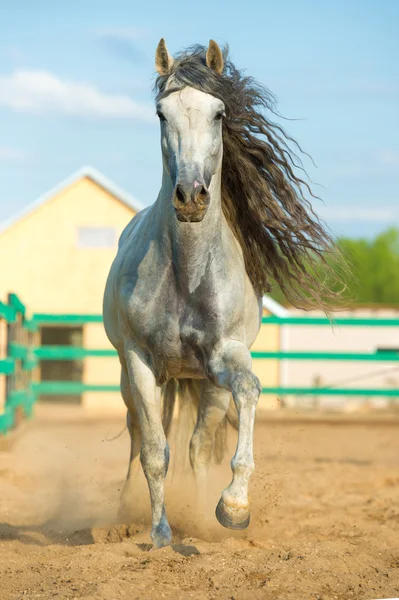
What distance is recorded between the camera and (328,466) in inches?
318

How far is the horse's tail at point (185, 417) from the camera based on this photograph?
5484mm

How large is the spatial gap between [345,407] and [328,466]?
1685cm

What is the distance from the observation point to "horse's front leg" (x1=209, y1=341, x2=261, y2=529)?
3.47m

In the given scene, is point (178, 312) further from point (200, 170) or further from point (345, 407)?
point (345, 407)

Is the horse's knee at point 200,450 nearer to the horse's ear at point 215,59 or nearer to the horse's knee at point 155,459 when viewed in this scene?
the horse's knee at point 155,459

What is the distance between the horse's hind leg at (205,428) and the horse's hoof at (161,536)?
83cm

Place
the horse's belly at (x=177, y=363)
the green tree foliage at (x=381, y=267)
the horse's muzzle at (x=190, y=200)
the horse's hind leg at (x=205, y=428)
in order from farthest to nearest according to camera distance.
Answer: the green tree foliage at (x=381, y=267), the horse's hind leg at (x=205, y=428), the horse's belly at (x=177, y=363), the horse's muzzle at (x=190, y=200)

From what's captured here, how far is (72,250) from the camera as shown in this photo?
63.5 ft

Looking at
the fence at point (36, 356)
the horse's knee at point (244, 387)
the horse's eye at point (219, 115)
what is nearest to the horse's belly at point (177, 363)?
the horse's knee at point (244, 387)

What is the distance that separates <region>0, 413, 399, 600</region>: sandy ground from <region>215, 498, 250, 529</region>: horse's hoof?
0.45 ft

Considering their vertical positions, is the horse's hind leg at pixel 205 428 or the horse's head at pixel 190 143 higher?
the horse's head at pixel 190 143

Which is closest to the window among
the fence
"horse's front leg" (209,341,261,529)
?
the fence

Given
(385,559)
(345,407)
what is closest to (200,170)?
(385,559)

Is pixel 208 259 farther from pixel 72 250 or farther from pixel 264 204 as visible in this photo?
pixel 72 250
